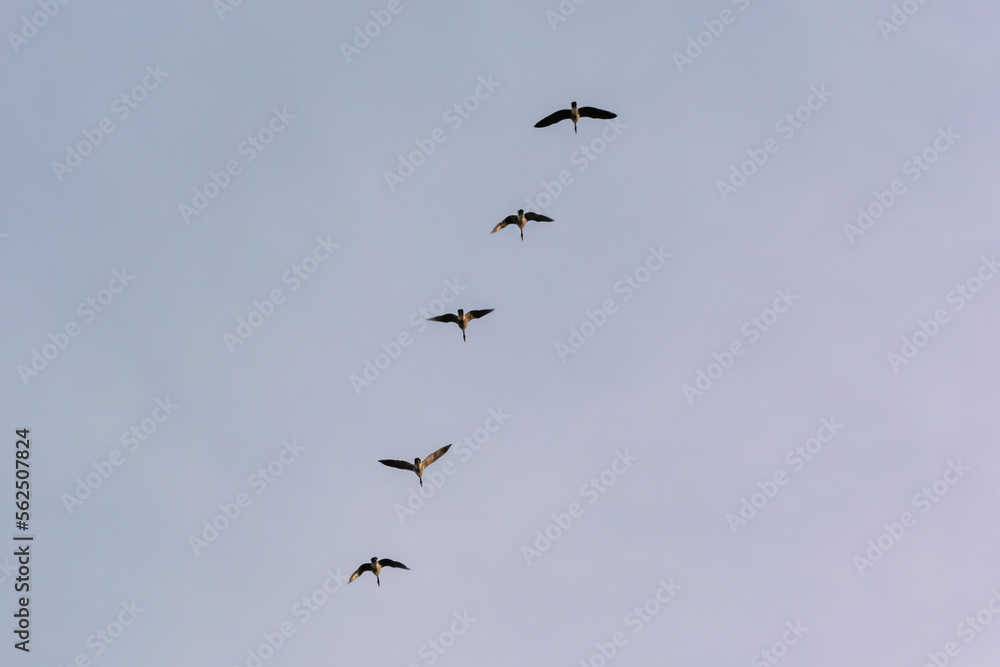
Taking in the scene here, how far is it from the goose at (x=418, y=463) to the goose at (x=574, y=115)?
61.6ft

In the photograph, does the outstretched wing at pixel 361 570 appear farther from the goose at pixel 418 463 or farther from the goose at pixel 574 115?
the goose at pixel 574 115

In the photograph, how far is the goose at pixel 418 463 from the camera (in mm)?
56156

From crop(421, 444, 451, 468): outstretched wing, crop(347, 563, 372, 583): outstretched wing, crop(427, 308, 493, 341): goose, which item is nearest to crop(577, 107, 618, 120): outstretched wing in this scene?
crop(427, 308, 493, 341): goose

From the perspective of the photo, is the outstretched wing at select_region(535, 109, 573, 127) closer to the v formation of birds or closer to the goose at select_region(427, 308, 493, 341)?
the v formation of birds

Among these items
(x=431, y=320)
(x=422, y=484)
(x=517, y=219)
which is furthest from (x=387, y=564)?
(x=517, y=219)

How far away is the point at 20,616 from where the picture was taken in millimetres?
61500

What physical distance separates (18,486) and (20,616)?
7.82 metres

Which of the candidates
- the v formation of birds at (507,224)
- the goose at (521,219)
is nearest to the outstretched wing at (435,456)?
the v formation of birds at (507,224)

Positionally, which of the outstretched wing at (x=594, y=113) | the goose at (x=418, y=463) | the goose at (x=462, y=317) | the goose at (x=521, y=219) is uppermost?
the outstretched wing at (x=594, y=113)

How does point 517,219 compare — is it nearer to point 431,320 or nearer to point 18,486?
point 431,320

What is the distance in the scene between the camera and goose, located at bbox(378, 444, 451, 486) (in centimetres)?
5616

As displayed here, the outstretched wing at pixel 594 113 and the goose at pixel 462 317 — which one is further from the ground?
the outstretched wing at pixel 594 113

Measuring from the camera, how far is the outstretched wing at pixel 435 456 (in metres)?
56.8

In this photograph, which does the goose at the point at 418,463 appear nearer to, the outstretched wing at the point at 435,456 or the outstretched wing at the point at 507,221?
the outstretched wing at the point at 435,456
